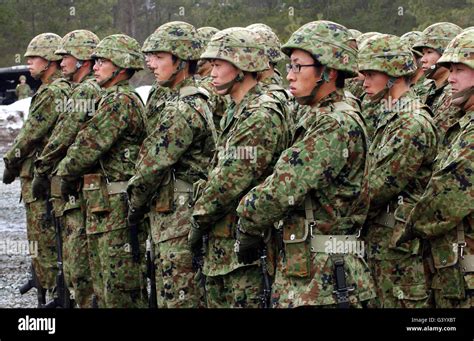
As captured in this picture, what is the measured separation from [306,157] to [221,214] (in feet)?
4.00

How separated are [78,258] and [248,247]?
11.3 ft

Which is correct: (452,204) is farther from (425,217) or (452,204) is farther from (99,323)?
(99,323)

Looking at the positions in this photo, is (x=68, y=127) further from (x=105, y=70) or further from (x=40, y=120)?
(x=40, y=120)

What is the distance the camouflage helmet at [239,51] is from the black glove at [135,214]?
167cm

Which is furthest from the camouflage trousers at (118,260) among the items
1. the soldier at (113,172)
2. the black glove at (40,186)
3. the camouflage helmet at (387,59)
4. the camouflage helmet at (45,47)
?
the camouflage helmet at (45,47)

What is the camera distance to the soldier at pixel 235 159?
5902 mm

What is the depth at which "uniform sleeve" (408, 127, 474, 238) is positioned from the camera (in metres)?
5.45

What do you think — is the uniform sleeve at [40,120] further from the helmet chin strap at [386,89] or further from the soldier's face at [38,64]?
the helmet chin strap at [386,89]

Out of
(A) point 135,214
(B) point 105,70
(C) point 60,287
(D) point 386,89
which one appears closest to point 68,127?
(B) point 105,70

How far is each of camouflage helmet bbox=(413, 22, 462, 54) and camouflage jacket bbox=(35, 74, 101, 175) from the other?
11.0 ft

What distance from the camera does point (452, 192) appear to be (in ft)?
18.0

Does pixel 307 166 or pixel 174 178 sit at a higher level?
pixel 174 178

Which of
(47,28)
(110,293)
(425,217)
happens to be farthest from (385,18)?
(425,217)

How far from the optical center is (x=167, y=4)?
126 feet
